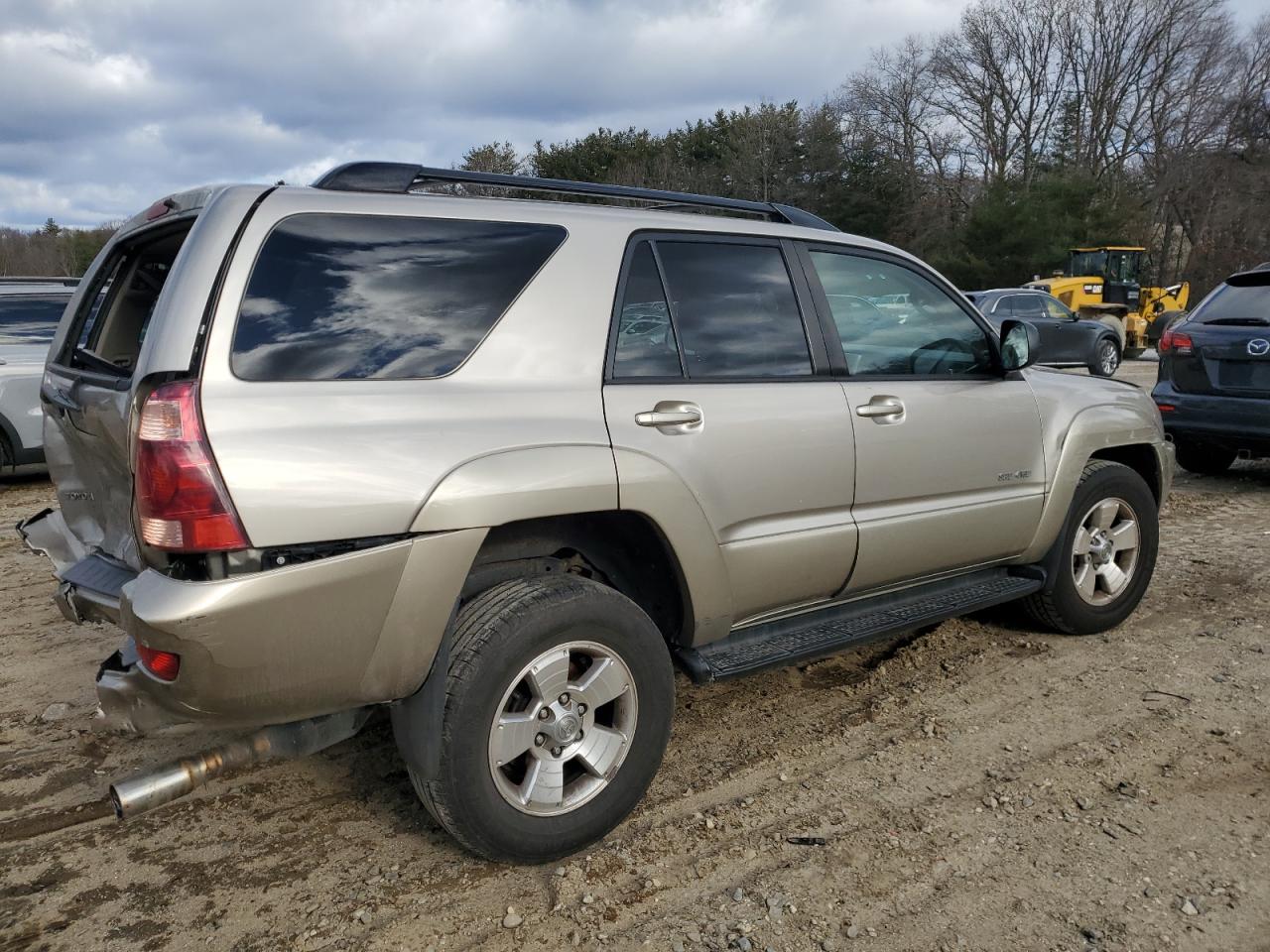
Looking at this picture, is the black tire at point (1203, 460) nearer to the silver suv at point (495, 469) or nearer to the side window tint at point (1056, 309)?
the silver suv at point (495, 469)

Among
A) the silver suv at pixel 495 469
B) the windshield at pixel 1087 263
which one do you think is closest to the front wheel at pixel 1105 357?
the windshield at pixel 1087 263

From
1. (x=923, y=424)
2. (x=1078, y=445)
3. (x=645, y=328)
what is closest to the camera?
(x=645, y=328)

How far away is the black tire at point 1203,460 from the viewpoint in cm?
789

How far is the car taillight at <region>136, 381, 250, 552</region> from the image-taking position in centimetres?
217

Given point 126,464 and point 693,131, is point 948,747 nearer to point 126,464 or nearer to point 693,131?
point 126,464

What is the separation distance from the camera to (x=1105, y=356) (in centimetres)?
1925

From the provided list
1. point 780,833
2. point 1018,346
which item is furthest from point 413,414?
point 1018,346

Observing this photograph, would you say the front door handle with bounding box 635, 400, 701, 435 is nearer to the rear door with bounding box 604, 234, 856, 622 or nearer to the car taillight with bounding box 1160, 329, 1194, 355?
the rear door with bounding box 604, 234, 856, 622

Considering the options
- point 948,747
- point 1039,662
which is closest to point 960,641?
point 1039,662

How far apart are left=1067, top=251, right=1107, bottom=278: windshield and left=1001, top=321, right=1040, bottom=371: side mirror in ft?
84.8

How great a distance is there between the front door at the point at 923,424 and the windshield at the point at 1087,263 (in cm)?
2590

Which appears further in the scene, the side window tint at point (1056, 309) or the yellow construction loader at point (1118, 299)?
the yellow construction loader at point (1118, 299)

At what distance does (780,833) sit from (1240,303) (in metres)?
6.55

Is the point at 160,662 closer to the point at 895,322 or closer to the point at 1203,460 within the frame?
the point at 895,322
